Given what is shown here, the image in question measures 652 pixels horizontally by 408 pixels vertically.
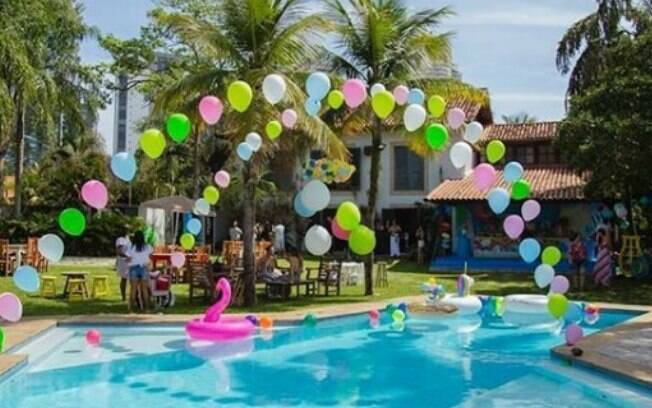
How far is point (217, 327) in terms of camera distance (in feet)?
34.7

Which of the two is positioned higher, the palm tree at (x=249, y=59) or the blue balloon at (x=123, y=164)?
the palm tree at (x=249, y=59)

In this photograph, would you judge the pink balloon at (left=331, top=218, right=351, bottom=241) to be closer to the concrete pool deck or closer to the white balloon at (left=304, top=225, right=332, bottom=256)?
the white balloon at (left=304, top=225, right=332, bottom=256)

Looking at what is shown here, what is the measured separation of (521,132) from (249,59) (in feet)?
61.3

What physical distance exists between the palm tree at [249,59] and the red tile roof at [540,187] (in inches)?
472

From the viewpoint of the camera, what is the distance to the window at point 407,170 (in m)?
29.9

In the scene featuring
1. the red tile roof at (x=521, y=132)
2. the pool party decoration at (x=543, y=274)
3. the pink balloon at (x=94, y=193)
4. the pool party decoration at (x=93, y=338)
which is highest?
the red tile roof at (x=521, y=132)

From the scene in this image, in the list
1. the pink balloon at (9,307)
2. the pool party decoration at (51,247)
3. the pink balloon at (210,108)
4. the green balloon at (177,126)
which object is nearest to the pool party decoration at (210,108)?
the pink balloon at (210,108)

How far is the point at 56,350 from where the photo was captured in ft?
33.1

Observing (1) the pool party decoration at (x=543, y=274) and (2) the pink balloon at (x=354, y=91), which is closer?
(2) the pink balloon at (x=354, y=91)

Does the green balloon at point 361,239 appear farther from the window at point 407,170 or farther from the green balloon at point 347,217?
the window at point 407,170

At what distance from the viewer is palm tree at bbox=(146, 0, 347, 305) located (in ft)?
41.9

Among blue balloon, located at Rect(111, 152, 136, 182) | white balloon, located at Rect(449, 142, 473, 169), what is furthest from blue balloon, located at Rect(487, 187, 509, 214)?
blue balloon, located at Rect(111, 152, 136, 182)

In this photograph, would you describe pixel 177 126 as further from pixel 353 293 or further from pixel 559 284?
pixel 353 293

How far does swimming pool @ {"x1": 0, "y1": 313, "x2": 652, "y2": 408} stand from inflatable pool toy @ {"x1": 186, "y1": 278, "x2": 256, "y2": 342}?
145mm
